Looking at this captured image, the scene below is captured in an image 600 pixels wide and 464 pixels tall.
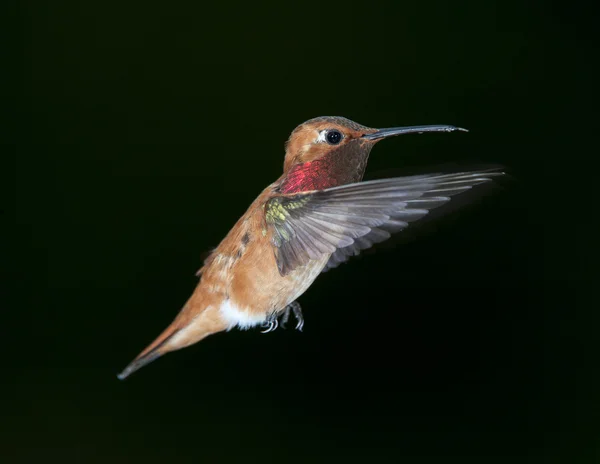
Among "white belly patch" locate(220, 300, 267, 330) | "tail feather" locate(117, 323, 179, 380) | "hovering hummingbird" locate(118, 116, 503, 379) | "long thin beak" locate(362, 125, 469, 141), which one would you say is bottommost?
"tail feather" locate(117, 323, 179, 380)

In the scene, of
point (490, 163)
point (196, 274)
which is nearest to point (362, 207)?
point (490, 163)

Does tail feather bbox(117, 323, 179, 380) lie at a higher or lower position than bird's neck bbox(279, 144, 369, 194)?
lower

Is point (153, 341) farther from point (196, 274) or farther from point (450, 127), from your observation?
point (450, 127)

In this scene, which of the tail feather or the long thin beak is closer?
the long thin beak

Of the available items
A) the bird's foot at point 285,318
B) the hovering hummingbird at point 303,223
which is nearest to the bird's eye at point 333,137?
the hovering hummingbird at point 303,223

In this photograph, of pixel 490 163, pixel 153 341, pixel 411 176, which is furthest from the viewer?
pixel 153 341

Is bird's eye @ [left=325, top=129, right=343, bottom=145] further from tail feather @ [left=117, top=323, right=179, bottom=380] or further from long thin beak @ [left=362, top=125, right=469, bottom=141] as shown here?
tail feather @ [left=117, top=323, right=179, bottom=380]

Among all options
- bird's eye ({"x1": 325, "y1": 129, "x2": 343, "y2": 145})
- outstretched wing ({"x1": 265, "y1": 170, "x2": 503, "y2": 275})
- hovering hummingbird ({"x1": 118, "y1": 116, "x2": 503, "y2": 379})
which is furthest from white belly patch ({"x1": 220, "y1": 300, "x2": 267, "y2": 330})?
bird's eye ({"x1": 325, "y1": 129, "x2": 343, "y2": 145})

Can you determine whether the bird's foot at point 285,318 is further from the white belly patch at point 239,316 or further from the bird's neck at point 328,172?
the bird's neck at point 328,172
